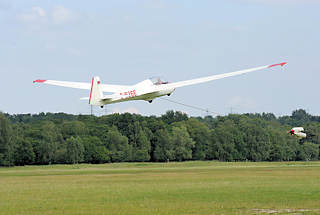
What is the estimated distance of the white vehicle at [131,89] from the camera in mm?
37844

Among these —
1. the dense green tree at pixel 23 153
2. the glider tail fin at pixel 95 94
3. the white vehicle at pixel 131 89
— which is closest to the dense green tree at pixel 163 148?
the dense green tree at pixel 23 153

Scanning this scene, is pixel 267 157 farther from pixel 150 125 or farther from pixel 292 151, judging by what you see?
pixel 150 125

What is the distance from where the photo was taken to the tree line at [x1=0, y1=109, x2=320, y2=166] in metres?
119

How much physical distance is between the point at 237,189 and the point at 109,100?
10.6m

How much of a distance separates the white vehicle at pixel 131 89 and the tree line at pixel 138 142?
74118 millimetres

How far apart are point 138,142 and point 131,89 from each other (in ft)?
327

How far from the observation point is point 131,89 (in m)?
39.2

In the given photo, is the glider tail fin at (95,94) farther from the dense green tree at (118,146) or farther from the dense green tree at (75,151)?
the dense green tree at (118,146)

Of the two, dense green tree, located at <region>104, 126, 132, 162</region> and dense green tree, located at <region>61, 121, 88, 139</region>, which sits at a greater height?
dense green tree, located at <region>61, 121, 88, 139</region>

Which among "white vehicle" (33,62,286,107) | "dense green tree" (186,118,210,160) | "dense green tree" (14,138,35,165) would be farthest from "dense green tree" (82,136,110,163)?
"white vehicle" (33,62,286,107)

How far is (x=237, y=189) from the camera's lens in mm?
41562

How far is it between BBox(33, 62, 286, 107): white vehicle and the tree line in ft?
243

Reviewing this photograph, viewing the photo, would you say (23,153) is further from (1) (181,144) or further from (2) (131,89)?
(2) (131,89)

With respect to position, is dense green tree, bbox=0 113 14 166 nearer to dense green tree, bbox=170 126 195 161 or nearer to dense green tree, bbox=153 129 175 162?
dense green tree, bbox=153 129 175 162
